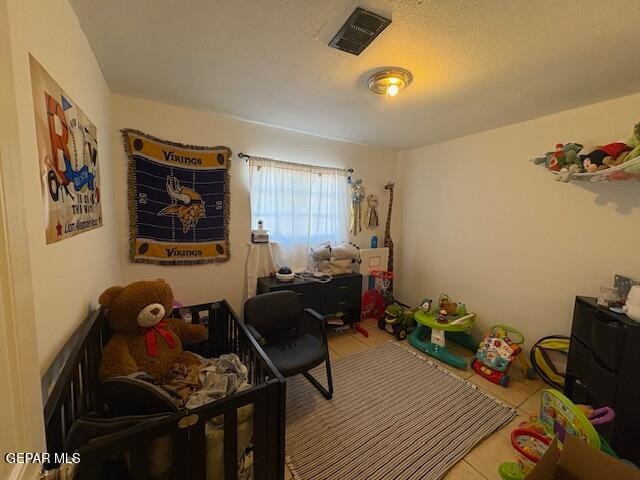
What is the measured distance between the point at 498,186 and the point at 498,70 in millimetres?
1315

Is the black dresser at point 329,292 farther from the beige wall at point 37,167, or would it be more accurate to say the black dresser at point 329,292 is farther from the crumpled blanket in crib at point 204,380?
the beige wall at point 37,167

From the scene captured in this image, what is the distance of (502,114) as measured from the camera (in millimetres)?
2195

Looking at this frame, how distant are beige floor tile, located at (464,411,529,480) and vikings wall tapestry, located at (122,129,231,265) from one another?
2.42 metres

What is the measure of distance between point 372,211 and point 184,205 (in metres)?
2.25

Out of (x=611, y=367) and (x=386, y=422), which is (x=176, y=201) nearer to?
(x=386, y=422)

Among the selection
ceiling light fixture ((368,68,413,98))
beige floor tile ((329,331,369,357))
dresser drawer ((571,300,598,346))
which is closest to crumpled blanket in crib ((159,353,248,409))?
beige floor tile ((329,331,369,357))

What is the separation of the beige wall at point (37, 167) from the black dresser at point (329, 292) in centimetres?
139

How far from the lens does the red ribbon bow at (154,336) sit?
52.6 inches

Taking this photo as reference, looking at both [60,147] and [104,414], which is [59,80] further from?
[104,414]

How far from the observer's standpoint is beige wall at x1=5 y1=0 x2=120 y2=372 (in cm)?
73

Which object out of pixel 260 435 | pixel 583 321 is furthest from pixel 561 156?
pixel 260 435

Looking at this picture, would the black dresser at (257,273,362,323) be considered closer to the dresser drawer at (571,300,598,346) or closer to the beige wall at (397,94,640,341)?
the beige wall at (397,94,640,341)

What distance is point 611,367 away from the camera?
5.07ft

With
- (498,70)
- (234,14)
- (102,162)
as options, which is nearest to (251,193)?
(102,162)
